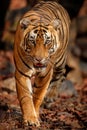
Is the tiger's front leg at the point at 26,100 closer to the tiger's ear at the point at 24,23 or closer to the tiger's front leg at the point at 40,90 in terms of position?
the tiger's front leg at the point at 40,90

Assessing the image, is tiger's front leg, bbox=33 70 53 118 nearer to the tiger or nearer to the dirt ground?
the tiger

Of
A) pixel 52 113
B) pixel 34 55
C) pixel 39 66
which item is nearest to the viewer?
pixel 34 55

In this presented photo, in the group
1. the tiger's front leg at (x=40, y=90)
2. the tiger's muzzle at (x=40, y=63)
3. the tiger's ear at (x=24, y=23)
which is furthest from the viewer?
the tiger's front leg at (x=40, y=90)

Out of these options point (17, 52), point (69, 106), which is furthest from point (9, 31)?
point (17, 52)

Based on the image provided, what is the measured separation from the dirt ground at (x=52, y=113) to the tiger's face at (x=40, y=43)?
79 cm

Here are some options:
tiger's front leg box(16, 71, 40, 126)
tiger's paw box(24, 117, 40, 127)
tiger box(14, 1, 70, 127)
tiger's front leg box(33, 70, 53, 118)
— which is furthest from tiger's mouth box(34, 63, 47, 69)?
tiger's paw box(24, 117, 40, 127)

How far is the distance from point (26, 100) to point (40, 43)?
74 centimetres

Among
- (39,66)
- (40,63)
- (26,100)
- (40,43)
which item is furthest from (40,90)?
(40,43)

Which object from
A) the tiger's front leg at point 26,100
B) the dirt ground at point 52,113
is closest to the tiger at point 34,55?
the tiger's front leg at point 26,100

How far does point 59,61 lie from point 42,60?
134 centimetres

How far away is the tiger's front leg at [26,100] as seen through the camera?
6.66 m

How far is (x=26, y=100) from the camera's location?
6.67 m

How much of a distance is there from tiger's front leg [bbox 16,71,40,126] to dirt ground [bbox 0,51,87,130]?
0.32 ft

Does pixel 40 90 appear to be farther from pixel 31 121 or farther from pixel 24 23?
pixel 24 23
